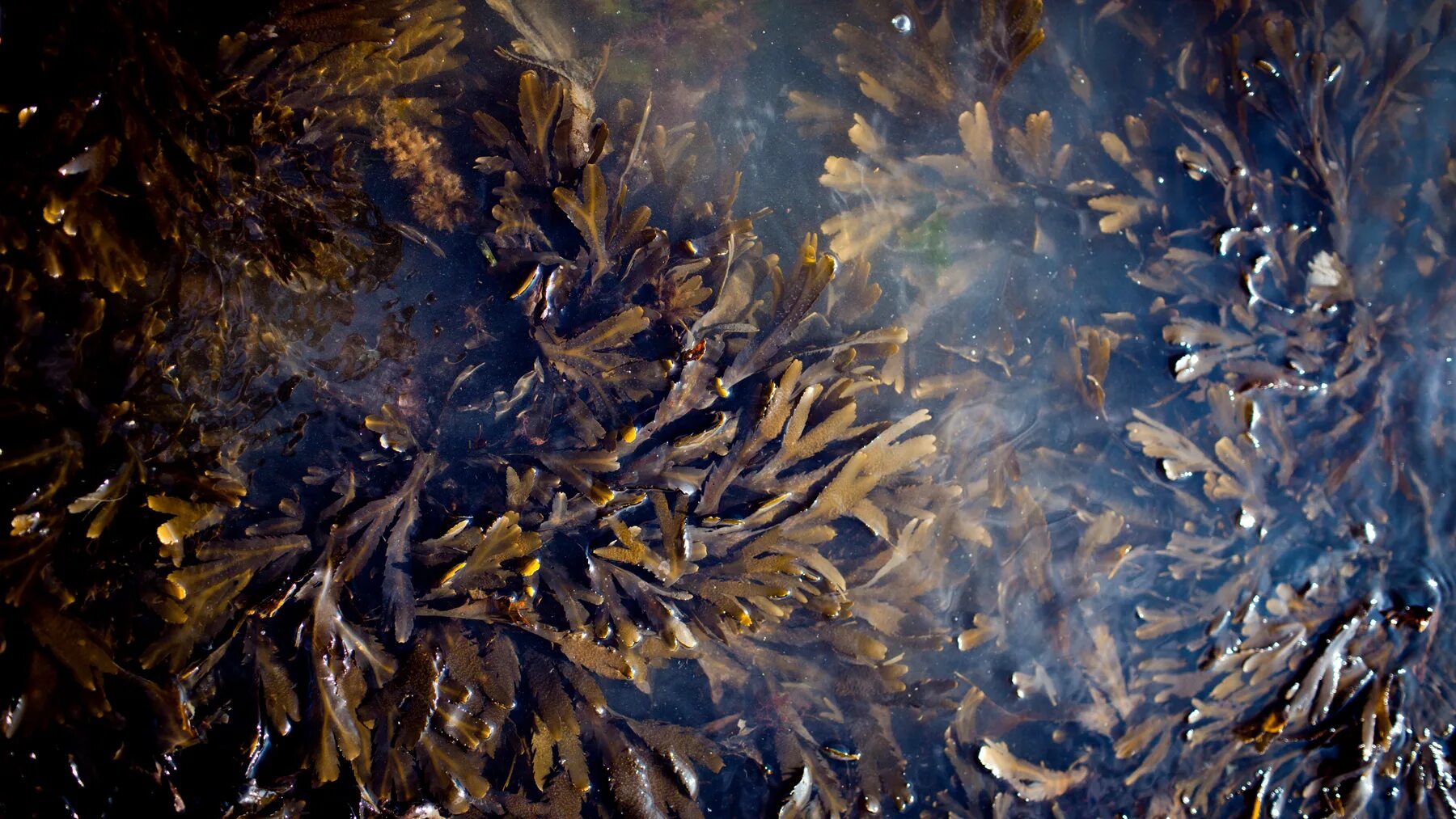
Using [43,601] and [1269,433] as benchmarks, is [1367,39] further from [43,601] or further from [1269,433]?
[43,601]

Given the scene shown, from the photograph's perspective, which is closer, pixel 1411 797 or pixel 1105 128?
pixel 1105 128

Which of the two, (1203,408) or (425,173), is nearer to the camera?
(425,173)

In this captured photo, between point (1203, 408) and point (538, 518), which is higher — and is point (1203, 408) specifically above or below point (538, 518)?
below

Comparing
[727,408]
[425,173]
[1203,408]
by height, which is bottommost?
[1203,408]

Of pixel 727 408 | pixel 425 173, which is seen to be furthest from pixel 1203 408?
pixel 425 173

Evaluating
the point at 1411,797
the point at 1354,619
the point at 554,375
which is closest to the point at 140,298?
the point at 554,375

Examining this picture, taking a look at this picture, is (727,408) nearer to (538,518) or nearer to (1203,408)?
(538,518)

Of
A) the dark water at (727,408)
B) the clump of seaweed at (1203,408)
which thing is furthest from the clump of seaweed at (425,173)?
the clump of seaweed at (1203,408)

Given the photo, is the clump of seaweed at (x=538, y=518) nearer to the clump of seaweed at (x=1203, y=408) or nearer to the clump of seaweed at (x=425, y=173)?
the clump of seaweed at (x=425, y=173)
